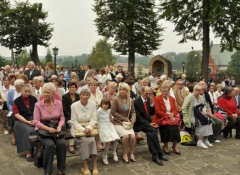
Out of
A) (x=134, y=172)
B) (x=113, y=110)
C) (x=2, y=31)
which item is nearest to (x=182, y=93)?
(x=113, y=110)

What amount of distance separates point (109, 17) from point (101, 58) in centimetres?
3654

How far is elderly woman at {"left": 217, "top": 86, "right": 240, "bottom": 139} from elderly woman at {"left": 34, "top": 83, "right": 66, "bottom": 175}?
16.4 feet

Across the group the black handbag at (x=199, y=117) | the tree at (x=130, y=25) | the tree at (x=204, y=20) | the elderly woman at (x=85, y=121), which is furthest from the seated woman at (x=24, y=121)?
the tree at (x=130, y=25)

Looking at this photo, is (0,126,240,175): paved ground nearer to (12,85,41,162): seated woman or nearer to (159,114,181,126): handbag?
(12,85,41,162): seated woman

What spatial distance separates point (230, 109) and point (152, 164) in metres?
3.59

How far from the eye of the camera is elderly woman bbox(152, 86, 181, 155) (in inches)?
215

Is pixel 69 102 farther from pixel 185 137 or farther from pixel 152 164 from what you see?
pixel 185 137

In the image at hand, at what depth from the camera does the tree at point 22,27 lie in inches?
1328

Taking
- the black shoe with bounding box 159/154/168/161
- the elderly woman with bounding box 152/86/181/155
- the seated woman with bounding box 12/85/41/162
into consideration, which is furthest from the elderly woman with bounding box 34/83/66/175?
the elderly woman with bounding box 152/86/181/155

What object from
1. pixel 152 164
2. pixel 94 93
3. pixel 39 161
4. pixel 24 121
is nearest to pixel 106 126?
pixel 152 164

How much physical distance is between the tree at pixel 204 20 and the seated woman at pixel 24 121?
1515 cm

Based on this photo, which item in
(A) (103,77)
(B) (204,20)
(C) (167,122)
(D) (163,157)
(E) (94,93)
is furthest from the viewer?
(B) (204,20)

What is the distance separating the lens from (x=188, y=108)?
245 inches

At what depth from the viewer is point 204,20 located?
18641mm
